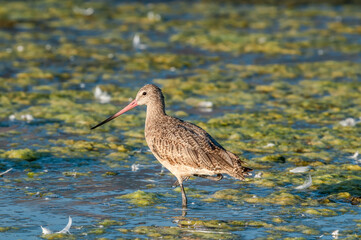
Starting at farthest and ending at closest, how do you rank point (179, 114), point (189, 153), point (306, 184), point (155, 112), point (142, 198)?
point (179, 114), point (155, 112), point (306, 184), point (142, 198), point (189, 153)

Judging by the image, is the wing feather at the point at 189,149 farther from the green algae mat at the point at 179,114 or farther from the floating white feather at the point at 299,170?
the floating white feather at the point at 299,170

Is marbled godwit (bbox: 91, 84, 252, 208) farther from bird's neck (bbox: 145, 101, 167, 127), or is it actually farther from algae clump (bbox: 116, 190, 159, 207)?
algae clump (bbox: 116, 190, 159, 207)

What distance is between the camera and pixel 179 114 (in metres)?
10.5

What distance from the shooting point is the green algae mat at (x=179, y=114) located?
22.2 ft

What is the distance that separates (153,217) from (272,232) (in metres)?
1.18

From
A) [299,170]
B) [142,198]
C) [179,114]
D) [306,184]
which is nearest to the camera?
[142,198]

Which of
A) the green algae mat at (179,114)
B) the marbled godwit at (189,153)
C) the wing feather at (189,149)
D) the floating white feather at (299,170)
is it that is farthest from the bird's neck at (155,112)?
the floating white feather at (299,170)

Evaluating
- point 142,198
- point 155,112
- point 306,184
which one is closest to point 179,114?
point 155,112

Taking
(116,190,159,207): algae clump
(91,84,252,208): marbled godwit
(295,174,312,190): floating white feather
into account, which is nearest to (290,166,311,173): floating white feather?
(295,174,312,190): floating white feather

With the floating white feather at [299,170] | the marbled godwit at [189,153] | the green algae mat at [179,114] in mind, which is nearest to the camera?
the green algae mat at [179,114]

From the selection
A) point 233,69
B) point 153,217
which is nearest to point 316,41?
point 233,69

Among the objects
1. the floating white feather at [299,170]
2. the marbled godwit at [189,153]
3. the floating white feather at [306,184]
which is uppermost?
the marbled godwit at [189,153]

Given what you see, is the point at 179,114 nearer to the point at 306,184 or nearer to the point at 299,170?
the point at 299,170

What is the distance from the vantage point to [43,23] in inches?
641
